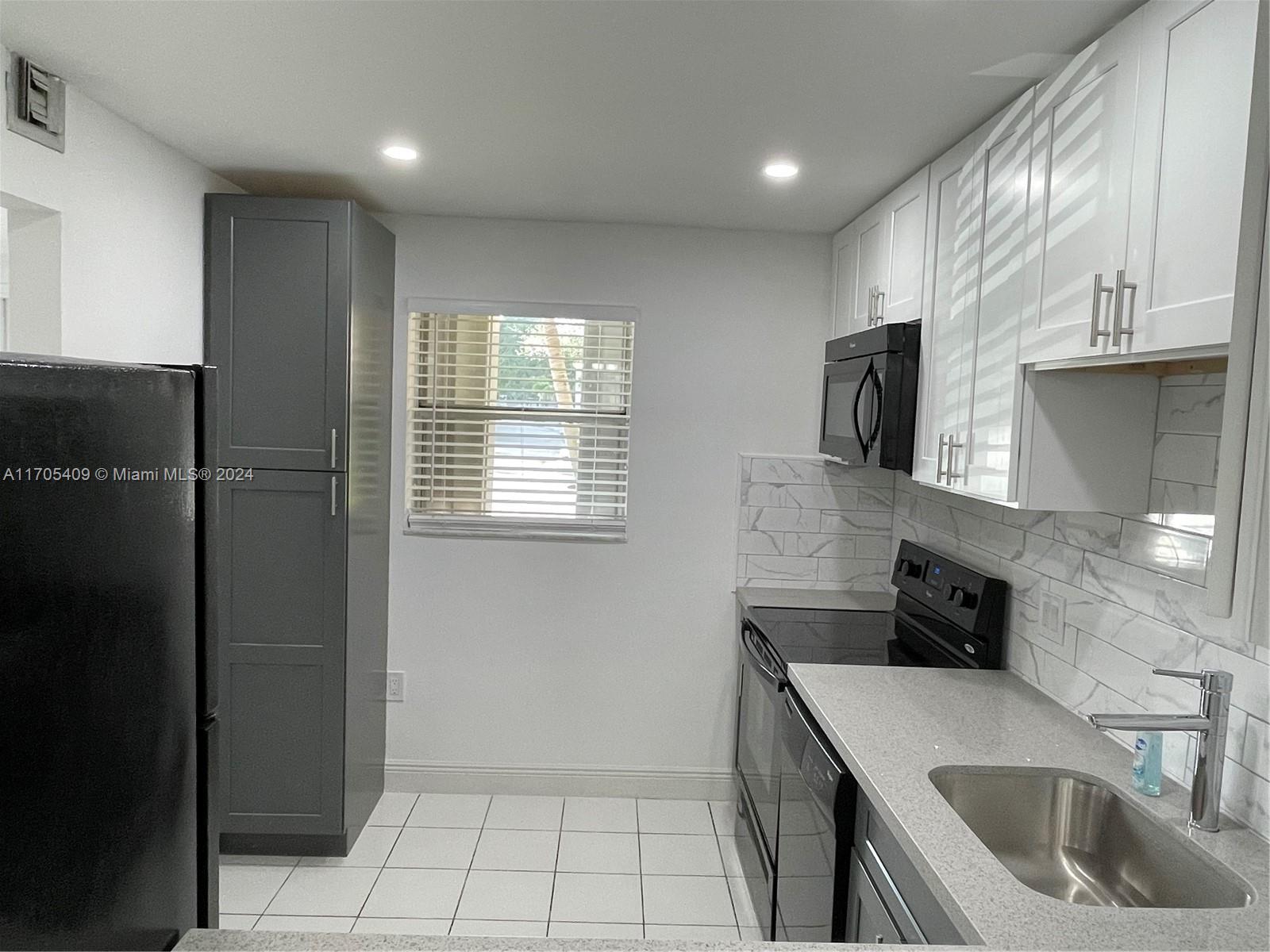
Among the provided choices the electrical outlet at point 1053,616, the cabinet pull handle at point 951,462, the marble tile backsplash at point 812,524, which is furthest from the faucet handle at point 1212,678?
the marble tile backsplash at point 812,524

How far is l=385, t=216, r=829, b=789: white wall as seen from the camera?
3.59 m

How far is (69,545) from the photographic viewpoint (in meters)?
0.75

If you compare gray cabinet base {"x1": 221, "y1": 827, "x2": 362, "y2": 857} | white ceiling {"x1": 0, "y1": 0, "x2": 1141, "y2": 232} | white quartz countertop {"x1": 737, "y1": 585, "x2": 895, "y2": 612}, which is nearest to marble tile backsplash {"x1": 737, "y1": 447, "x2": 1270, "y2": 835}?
white quartz countertop {"x1": 737, "y1": 585, "x2": 895, "y2": 612}

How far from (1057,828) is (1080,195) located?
4.06 feet

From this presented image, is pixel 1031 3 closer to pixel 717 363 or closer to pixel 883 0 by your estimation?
pixel 883 0

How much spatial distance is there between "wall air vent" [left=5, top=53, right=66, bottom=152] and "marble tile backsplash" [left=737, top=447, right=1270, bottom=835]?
2529 mm

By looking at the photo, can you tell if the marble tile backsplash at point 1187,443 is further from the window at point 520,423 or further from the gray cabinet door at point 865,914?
the window at point 520,423

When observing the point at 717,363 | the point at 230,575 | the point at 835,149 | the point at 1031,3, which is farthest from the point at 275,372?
the point at 1031,3

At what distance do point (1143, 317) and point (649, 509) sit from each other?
2376mm

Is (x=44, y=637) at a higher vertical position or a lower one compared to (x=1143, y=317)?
lower

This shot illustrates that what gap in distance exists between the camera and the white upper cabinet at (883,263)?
2.60 meters

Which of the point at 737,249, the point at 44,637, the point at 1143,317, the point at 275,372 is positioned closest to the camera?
the point at 44,637

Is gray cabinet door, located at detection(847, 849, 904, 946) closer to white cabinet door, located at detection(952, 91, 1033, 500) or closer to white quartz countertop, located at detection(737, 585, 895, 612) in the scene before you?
white cabinet door, located at detection(952, 91, 1033, 500)

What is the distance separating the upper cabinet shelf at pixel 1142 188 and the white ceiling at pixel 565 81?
129 mm
